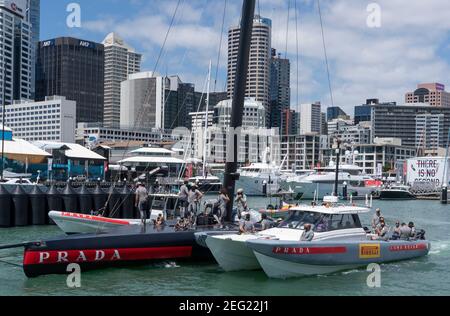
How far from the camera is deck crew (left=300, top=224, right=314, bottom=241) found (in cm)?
1920

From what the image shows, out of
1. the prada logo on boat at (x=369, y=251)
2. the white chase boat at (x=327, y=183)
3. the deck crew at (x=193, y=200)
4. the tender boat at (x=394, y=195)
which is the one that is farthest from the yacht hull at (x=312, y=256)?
the tender boat at (x=394, y=195)

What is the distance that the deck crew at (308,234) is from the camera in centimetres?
1920

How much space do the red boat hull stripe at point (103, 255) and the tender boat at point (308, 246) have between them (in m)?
1.52

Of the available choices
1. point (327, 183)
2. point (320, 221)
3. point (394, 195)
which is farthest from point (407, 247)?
point (394, 195)

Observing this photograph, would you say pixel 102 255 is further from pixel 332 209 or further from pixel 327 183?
pixel 327 183

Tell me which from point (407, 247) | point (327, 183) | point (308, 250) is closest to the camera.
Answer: point (308, 250)

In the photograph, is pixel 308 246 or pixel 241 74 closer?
pixel 308 246

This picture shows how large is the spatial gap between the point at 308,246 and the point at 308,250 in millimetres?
127

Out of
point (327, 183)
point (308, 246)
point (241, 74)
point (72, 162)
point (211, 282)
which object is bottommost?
point (211, 282)

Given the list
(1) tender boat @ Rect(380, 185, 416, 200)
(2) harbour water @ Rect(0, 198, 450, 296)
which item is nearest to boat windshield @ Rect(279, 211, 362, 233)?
(2) harbour water @ Rect(0, 198, 450, 296)

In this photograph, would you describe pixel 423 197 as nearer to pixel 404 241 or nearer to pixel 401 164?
pixel 401 164

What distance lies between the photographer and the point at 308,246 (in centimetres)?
1872

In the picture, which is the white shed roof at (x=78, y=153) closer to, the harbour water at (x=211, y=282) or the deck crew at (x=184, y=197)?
the deck crew at (x=184, y=197)
